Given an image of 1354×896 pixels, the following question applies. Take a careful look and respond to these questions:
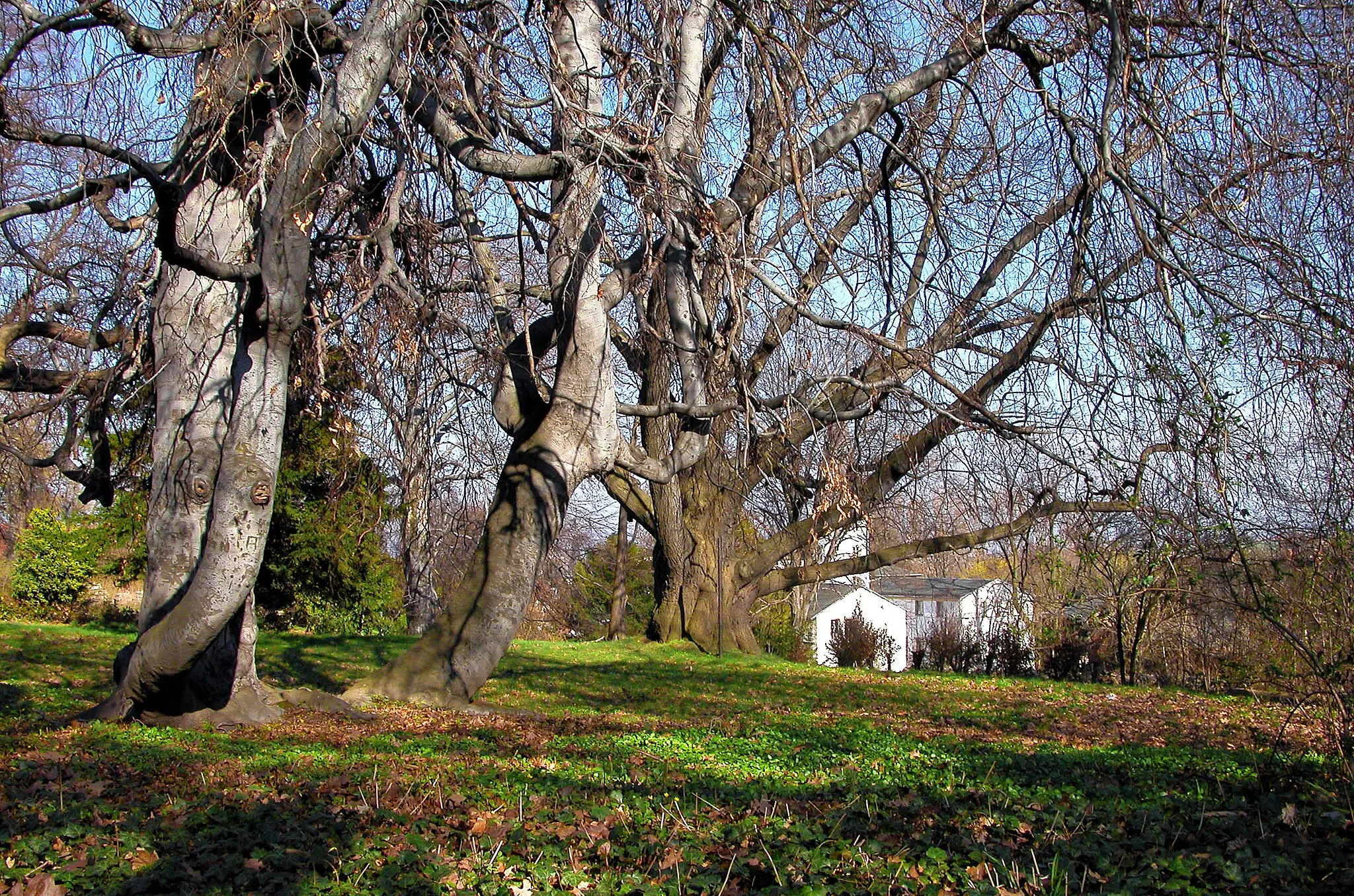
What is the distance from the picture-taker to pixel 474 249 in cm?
789

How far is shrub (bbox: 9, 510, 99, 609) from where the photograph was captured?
1922cm

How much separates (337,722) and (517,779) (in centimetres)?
264

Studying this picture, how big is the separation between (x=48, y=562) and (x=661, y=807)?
19.0m

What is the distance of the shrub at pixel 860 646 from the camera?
59.8 feet

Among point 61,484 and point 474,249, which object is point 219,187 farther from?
point 61,484

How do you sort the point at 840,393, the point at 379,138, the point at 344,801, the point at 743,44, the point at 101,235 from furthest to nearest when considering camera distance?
the point at 840,393 < the point at 101,235 < the point at 379,138 < the point at 743,44 < the point at 344,801

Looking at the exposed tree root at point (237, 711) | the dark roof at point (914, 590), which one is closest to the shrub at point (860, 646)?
the exposed tree root at point (237, 711)

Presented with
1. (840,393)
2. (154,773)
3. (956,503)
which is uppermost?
(840,393)

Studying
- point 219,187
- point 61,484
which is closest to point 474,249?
point 219,187

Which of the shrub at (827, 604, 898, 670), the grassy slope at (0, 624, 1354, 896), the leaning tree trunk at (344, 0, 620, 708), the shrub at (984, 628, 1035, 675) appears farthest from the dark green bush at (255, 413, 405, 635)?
the shrub at (984, 628, 1035, 675)

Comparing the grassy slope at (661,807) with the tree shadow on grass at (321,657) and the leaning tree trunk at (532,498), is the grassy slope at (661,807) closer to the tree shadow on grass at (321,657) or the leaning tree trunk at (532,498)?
the leaning tree trunk at (532,498)

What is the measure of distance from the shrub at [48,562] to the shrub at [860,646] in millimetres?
13664

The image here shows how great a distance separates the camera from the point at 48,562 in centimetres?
1928

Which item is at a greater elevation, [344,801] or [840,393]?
[840,393]
